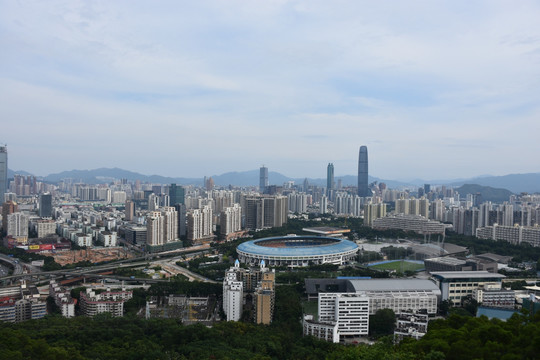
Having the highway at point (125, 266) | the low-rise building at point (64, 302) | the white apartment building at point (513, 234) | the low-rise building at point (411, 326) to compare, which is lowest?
the highway at point (125, 266)

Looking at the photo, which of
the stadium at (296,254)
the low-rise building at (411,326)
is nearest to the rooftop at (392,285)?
the low-rise building at (411,326)

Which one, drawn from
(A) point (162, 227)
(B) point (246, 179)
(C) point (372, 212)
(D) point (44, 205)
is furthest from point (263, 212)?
(B) point (246, 179)

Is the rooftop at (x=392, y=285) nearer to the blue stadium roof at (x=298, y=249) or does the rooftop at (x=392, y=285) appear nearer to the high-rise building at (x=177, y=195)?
the blue stadium roof at (x=298, y=249)

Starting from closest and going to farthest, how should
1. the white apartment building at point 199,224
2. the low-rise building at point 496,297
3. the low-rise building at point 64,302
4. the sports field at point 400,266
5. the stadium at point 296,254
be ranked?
the low-rise building at point 64,302, the low-rise building at point 496,297, the sports field at point 400,266, the stadium at point 296,254, the white apartment building at point 199,224

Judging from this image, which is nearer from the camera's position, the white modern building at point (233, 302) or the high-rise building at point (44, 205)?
the white modern building at point (233, 302)

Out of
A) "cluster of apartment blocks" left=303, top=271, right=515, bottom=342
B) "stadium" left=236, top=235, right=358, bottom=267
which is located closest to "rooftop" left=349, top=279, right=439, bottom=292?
"cluster of apartment blocks" left=303, top=271, right=515, bottom=342

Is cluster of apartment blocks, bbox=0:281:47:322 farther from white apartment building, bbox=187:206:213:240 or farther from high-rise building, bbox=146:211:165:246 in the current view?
white apartment building, bbox=187:206:213:240

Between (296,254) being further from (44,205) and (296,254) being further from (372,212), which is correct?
(44,205)
